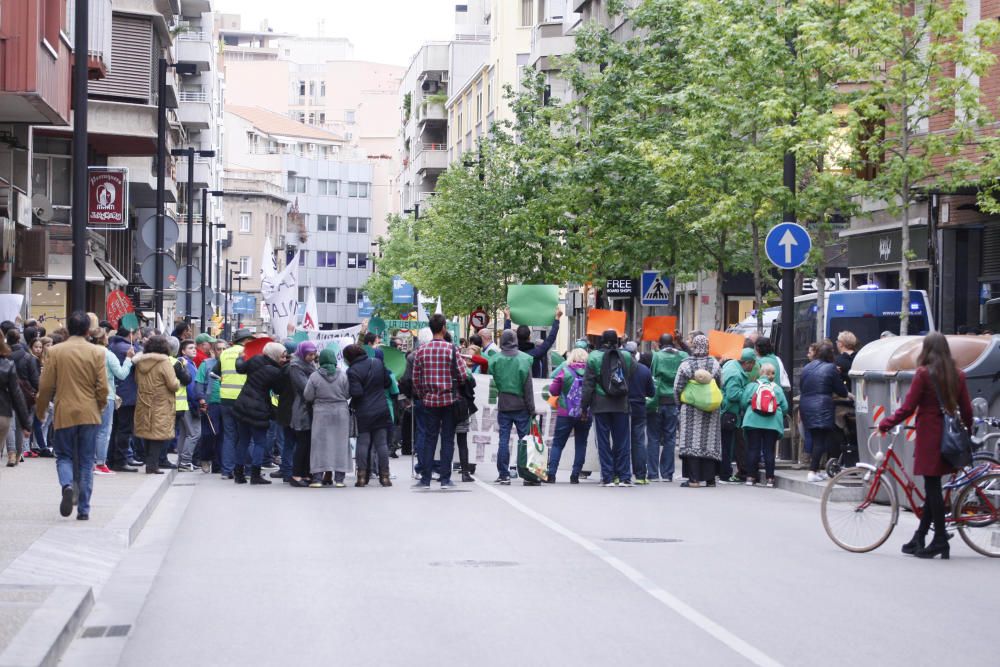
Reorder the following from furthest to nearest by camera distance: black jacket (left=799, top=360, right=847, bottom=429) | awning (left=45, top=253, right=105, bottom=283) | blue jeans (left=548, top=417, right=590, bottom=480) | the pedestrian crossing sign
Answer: awning (left=45, top=253, right=105, bottom=283)
the pedestrian crossing sign
blue jeans (left=548, top=417, right=590, bottom=480)
black jacket (left=799, top=360, right=847, bottom=429)

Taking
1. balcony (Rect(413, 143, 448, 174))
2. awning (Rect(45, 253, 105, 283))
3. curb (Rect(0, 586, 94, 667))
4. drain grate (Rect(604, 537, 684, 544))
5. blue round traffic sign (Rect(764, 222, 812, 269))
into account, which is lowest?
drain grate (Rect(604, 537, 684, 544))

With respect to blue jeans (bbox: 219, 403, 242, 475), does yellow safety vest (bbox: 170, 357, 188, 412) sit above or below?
above

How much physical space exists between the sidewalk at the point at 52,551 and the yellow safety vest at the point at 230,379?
1.74 metres

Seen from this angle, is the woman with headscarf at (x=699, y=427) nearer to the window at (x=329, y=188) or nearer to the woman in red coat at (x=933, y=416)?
the woman in red coat at (x=933, y=416)

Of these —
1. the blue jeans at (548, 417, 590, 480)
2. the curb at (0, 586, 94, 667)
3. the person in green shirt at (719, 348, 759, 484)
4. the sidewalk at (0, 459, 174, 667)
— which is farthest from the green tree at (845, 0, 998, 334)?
the curb at (0, 586, 94, 667)

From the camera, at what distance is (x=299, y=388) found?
22.4m

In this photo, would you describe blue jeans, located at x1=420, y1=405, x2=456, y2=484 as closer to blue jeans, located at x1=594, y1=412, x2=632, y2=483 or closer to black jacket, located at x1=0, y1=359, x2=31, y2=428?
blue jeans, located at x1=594, y1=412, x2=632, y2=483

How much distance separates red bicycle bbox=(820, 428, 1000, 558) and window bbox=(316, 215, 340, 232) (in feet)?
489

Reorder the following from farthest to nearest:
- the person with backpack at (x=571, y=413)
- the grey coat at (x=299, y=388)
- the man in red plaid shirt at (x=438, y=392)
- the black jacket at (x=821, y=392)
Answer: the person with backpack at (x=571, y=413) < the grey coat at (x=299, y=388) < the black jacket at (x=821, y=392) < the man in red plaid shirt at (x=438, y=392)

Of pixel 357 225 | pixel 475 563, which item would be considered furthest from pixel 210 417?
pixel 357 225

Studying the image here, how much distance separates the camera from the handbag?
14031mm

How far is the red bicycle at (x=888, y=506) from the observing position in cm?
1430

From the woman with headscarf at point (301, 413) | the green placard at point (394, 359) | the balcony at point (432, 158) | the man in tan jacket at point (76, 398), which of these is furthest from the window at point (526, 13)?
the man in tan jacket at point (76, 398)

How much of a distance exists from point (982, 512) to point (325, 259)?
493ft
